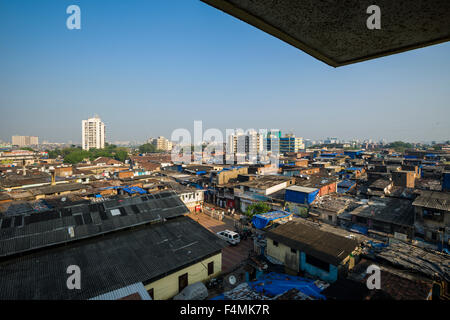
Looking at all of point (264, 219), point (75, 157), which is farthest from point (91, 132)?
point (264, 219)

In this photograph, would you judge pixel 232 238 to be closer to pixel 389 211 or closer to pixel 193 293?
pixel 193 293

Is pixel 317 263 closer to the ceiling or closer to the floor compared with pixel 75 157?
closer to the floor

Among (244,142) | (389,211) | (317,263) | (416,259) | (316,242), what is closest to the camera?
(416,259)

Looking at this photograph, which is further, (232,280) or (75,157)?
(75,157)

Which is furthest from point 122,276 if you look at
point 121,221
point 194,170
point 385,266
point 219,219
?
point 194,170

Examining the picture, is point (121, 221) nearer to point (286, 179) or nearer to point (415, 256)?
point (415, 256)

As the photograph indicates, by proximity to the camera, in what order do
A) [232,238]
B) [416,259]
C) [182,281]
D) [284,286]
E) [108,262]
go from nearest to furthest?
1. [284,286]
2. [108,262]
3. [416,259]
4. [182,281]
5. [232,238]

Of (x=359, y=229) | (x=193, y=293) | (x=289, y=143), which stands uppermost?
(x=289, y=143)

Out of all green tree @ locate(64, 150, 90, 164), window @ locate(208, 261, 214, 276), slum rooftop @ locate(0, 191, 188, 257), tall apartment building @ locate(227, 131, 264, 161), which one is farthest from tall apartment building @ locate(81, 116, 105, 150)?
window @ locate(208, 261, 214, 276)
